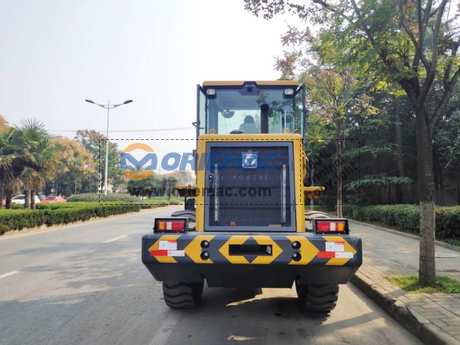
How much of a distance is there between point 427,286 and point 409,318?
4.91ft

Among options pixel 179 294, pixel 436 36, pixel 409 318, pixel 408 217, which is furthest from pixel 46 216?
pixel 436 36

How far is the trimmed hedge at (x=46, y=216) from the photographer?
541 inches

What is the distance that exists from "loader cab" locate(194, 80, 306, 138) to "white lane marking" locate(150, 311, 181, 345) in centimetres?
259

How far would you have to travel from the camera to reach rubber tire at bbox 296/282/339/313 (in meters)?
4.66

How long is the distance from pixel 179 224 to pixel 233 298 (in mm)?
2055

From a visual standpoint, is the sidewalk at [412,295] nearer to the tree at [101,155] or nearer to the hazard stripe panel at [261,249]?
the hazard stripe panel at [261,249]

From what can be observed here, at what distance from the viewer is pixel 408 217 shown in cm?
1248

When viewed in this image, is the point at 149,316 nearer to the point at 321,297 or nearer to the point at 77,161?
the point at 321,297


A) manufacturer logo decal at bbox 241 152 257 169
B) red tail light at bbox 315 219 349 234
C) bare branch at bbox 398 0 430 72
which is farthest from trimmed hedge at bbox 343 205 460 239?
manufacturer logo decal at bbox 241 152 257 169

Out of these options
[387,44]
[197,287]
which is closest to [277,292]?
[197,287]

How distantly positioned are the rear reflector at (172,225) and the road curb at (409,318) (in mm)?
2868

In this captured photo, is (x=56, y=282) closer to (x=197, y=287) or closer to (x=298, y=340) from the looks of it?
(x=197, y=287)

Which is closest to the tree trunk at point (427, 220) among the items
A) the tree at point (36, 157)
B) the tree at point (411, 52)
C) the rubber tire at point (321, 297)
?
the tree at point (411, 52)

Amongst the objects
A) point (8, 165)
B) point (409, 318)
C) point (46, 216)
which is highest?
point (8, 165)
